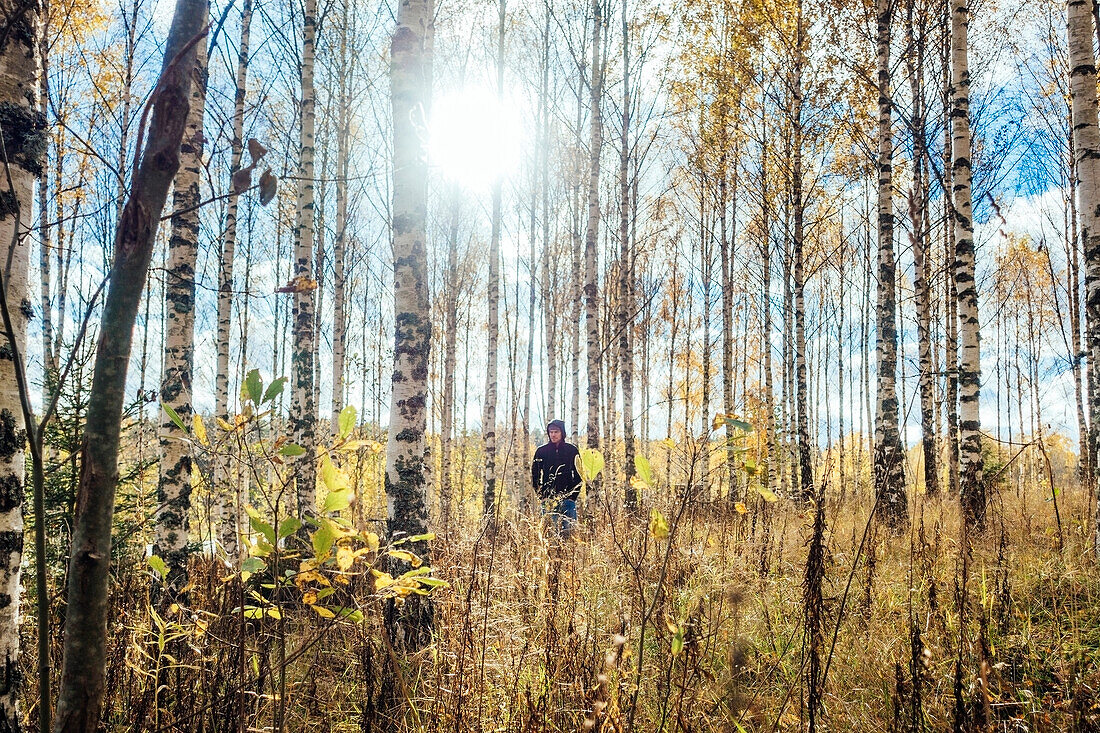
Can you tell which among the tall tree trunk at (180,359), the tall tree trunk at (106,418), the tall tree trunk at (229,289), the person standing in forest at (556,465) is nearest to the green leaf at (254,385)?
the tall tree trunk at (106,418)

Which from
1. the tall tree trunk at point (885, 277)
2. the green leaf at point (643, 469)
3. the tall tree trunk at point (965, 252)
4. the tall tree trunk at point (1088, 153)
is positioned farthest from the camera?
the tall tree trunk at point (885, 277)

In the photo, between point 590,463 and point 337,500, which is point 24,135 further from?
point 590,463

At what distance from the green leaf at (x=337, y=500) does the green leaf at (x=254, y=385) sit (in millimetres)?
273

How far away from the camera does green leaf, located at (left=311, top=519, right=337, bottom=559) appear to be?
4.26 ft

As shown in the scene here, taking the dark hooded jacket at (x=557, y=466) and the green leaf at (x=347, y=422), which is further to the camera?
the dark hooded jacket at (x=557, y=466)

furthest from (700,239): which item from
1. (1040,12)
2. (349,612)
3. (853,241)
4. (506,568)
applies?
(349,612)

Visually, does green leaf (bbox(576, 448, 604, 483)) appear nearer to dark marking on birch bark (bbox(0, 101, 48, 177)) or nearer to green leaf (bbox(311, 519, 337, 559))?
green leaf (bbox(311, 519, 337, 559))

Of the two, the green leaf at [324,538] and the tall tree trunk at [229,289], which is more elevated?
the tall tree trunk at [229,289]

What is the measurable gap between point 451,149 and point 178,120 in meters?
5.85

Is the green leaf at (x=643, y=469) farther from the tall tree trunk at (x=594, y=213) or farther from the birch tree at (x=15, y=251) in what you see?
the tall tree trunk at (x=594, y=213)

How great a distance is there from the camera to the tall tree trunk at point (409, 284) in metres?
3.49

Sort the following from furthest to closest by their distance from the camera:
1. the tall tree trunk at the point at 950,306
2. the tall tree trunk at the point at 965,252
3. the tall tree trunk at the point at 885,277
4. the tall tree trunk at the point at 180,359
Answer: the tall tree trunk at the point at 950,306 < the tall tree trunk at the point at 885,277 < the tall tree trunk at the point at 965,252 < the tall tree trunk at the point at 180,359

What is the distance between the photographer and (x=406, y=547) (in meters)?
3.39

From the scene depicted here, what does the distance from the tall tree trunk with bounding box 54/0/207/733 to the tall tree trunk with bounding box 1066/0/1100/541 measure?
199 inches
